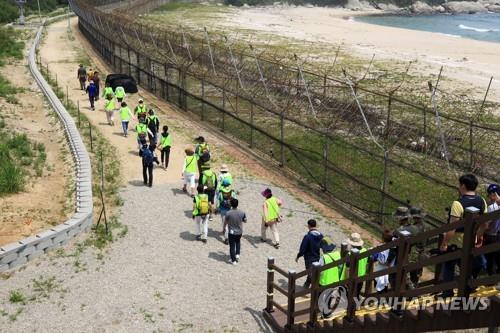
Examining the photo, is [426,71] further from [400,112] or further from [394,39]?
[394,39]

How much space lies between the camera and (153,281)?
11.5 metres

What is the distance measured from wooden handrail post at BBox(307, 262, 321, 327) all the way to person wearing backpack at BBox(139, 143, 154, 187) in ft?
28.3

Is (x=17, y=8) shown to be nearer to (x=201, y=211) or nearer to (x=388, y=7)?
(x=201, y=211)

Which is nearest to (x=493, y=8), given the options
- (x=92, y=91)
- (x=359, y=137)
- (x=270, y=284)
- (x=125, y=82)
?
(x=125, y=82)

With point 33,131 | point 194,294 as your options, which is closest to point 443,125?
point 194,294

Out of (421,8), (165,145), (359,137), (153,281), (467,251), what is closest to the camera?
(467,251)

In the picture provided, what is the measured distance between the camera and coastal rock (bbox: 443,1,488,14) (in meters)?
141

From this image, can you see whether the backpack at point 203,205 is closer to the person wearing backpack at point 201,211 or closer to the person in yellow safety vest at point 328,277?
the person wearing backpack at point 201,211

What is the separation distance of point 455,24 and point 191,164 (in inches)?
4248

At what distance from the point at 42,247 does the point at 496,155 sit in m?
16.0

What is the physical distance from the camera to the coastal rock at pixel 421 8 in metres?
141

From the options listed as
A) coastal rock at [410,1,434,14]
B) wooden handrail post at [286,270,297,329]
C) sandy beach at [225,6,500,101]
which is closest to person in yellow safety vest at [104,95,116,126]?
wooden handrail post at [286,270,297,329]

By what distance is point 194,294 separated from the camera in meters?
11.1

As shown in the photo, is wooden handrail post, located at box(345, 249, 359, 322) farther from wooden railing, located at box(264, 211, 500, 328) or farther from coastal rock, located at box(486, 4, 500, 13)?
coastal rock, located at box(486, 4, 500, 13)
